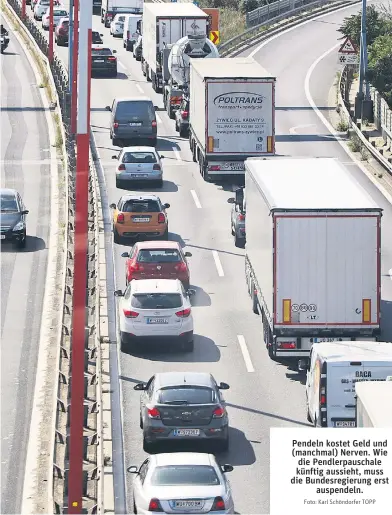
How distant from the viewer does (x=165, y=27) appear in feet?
221

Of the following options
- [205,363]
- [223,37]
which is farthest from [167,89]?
[205,363]

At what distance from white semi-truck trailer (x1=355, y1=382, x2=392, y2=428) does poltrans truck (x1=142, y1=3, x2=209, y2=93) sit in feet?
147

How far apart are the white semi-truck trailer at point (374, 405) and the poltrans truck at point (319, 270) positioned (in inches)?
346

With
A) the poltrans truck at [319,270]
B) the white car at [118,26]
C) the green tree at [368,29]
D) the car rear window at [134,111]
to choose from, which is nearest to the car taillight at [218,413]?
the poltrans truck at [319,270]

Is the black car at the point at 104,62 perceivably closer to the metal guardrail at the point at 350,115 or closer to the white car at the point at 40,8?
the metal guardrail at the point at 350,115

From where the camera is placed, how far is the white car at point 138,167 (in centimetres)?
5041

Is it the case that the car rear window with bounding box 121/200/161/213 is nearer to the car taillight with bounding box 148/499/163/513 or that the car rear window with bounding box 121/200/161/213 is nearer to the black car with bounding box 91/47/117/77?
the car taillight with bounding box 148/499/163/513

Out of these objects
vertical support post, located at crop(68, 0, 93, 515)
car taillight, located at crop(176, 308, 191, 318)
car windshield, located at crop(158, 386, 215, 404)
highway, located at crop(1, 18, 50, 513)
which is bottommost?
highway, located at crop(1, 18, 50, 513)

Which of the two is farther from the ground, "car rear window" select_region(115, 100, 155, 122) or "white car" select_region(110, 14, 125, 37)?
"car rear window" select_region(115, 100, 155, 122)

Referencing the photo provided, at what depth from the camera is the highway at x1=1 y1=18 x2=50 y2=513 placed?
27.6m

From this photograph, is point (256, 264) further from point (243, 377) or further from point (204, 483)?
point (204, 483)

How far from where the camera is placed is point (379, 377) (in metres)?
25.8

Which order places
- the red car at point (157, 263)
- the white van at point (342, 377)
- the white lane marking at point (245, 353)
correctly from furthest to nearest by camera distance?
the red car at point (157, 263) → the white lane marking at point (245, 353) → the white van at point (342, 377)

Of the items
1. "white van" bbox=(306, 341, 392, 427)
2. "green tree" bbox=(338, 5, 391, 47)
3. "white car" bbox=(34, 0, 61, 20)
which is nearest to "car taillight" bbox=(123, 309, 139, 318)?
"white van" bbox=(306, 341, 392, 427)
